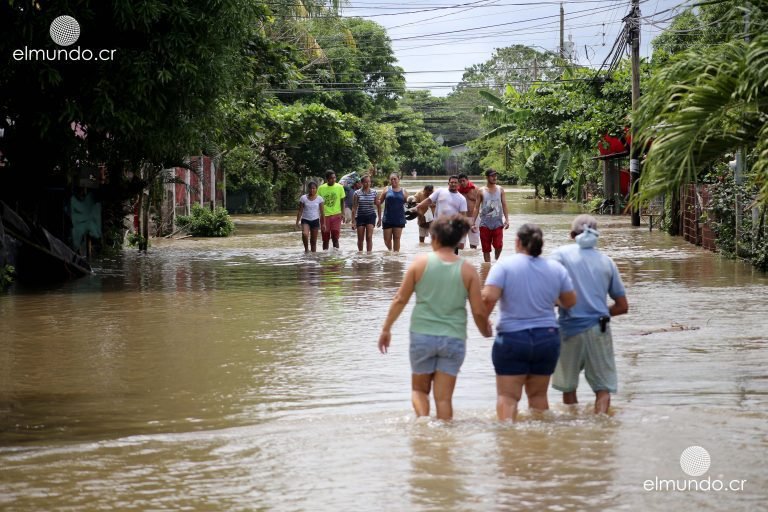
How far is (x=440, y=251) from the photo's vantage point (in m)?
7.66

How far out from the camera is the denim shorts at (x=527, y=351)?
7.46 metres

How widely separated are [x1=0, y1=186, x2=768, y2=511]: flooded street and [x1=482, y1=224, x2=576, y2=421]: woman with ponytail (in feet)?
1.02

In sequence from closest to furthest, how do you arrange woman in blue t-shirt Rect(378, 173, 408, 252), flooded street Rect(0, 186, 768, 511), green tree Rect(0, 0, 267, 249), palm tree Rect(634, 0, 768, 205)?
1. flooded street Rect(0, 186, 768, 511)
2. palm tree Rect(634, 0, 768, 205)
3. green tree Rect(0, 0, 267, 249)
4. woman in blue t-shirt Rect(378, 173, 408, 252)

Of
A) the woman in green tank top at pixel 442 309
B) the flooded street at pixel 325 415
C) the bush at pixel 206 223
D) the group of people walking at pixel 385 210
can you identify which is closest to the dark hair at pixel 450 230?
the woman in green tank top at pixel 442 309

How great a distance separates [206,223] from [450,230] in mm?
23994

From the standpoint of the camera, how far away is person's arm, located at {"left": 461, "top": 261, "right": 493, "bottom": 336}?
754cm

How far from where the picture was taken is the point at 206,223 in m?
31.0

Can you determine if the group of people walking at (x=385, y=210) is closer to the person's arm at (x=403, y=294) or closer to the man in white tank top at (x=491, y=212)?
the man in white tank top at (x=491, y=212)

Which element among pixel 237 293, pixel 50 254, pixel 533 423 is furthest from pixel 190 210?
pixel 533 423

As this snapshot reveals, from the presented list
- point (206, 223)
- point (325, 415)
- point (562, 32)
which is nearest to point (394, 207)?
point (206, 223)

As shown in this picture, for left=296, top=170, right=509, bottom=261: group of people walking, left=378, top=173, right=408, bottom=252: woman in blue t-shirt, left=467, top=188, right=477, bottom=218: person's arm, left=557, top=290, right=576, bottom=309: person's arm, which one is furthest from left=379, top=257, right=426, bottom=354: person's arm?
left=378, top=173, right=408, bottom=252: woman in blue t-shirt

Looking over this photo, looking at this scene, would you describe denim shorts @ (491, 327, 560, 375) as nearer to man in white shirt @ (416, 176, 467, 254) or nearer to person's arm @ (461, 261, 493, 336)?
person's arm @ (461, 261, 493, 336)

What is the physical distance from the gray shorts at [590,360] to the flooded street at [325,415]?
254 mm

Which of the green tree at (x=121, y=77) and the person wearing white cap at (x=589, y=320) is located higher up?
the green tree at (x=121, y=77)
